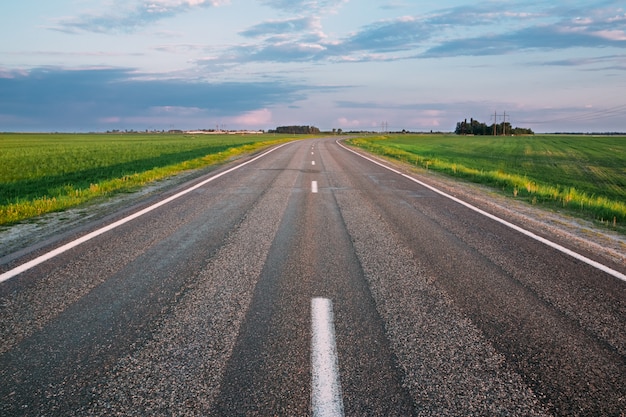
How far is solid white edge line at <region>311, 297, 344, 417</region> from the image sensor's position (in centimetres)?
258

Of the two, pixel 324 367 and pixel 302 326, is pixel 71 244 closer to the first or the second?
pixel 302 326

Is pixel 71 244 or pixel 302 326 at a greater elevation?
pixel 71 244

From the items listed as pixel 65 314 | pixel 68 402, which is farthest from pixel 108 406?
pixel 65 314

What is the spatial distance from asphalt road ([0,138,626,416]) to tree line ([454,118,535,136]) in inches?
5537

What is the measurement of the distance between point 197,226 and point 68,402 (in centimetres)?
497

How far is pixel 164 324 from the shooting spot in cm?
368

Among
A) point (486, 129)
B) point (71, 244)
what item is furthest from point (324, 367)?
point (486, 129)

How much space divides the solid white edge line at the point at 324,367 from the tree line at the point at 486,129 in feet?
468

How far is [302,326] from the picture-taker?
11.9 feet

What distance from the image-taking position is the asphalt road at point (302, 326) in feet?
8.79

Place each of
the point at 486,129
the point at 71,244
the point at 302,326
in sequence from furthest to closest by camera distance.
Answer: the point at 486,129
the point at 71,244
the point at 302,326

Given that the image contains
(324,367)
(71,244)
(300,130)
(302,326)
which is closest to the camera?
(324,367)

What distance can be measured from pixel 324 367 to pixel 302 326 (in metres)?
0.67

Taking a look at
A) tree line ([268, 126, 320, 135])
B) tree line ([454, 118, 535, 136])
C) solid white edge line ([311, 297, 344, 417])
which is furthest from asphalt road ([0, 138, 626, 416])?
tree line ([268, 126, 320, 135])
